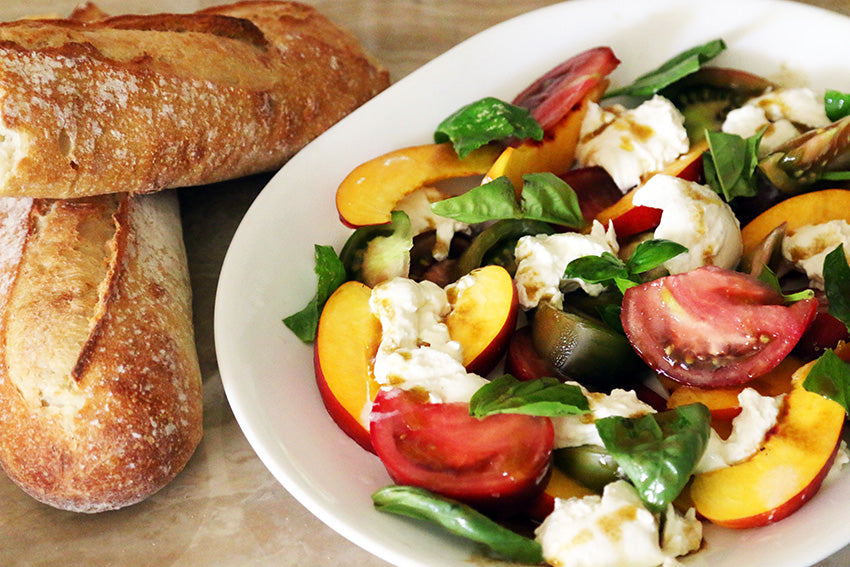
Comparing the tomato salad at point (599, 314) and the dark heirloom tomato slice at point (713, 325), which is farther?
the dark heirloom tomato slice at point (713, 325)

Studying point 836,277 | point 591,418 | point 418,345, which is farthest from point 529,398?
point 836,277

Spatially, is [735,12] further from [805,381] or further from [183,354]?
[183,354]

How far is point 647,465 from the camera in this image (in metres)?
1.10

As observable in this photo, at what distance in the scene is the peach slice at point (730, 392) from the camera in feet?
4.10

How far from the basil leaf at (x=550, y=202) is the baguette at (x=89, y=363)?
2.07 ft

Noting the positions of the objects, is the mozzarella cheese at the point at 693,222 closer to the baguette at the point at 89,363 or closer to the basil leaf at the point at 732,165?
the basil leaf at the point at 732,165

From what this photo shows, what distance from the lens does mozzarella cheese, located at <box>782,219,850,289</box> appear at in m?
1.40

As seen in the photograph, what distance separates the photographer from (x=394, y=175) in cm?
156

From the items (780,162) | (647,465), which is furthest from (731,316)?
(780,162)

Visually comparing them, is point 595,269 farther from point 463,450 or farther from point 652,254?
point 463,450

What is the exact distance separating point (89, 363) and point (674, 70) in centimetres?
120

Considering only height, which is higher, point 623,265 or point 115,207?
point 623,265

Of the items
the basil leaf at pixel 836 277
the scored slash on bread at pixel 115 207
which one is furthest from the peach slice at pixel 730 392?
the scored slash on bread at pixel 115 207

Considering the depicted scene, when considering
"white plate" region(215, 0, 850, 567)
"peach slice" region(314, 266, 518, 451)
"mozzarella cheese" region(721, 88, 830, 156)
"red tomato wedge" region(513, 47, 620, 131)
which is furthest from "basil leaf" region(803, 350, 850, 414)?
"red tomato wedge" region(513, 47, 620, 131)
